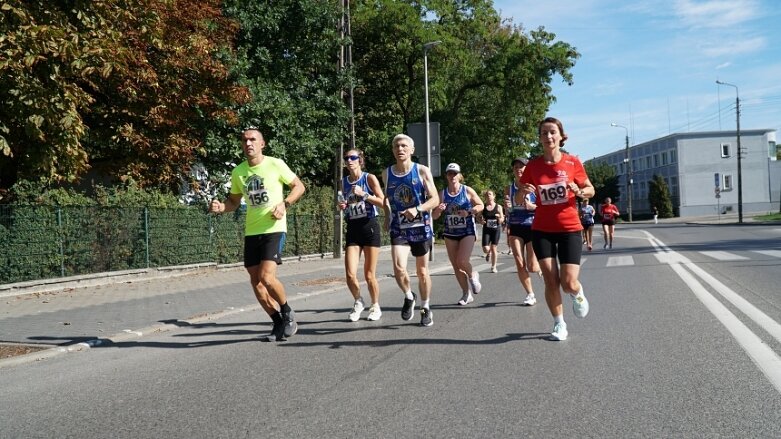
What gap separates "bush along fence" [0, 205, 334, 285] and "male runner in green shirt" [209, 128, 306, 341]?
21.7ft

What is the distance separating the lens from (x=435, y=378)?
16.2 feet

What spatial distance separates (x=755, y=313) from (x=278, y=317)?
5.05 metres

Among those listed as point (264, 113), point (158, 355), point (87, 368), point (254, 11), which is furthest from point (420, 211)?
point (254, 11)

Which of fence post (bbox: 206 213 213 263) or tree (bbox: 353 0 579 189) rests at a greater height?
tree (bbox: 353 0 579 189)

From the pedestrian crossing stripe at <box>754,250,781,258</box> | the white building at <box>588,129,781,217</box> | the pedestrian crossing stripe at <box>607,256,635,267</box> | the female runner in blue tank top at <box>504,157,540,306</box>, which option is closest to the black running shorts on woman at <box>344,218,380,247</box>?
the female runner in blue tank top at <box>504,157,540,306</box>

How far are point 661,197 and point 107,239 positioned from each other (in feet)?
264

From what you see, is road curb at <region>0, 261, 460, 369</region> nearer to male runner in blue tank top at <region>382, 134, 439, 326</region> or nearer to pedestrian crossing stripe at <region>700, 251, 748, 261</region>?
male runner in blue tank top at <region>382, 134, 439, 326</region>

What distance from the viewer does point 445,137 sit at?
3127 centimetres

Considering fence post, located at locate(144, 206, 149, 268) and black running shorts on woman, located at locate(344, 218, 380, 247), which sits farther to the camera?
fence post, located at locate(144, 206, 149, 268)

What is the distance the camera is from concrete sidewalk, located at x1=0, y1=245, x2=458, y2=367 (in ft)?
23.7

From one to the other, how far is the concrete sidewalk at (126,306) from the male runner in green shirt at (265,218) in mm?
1811

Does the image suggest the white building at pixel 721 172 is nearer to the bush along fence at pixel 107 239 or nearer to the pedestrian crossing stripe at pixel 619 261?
the pedestrian crossing stripe at pixel 619 261

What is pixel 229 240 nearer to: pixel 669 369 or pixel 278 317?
pixel 278 317

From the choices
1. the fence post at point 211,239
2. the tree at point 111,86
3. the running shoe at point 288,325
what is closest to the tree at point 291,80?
the tree at point 111,86
